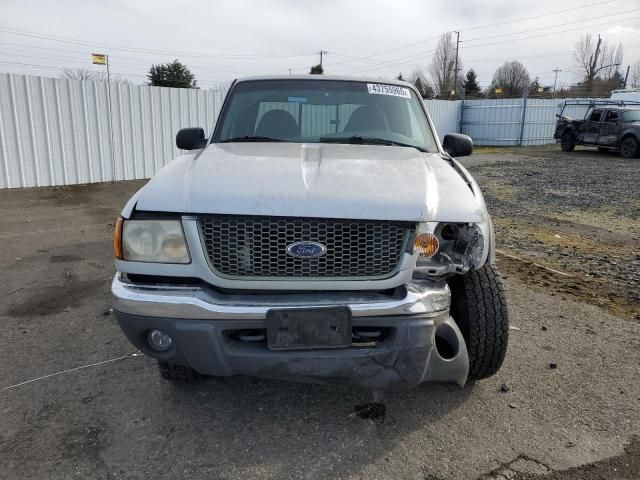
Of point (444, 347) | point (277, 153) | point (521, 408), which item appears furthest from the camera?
point (277, 153)

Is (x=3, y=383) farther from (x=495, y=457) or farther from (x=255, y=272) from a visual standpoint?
(x=495, y=457)

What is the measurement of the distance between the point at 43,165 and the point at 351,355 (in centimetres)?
1039

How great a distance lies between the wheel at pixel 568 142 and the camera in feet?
66.7

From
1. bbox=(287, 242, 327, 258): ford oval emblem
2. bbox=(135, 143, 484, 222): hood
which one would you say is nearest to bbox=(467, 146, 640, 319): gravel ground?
bbox=(135, 143, 484, 222): hood

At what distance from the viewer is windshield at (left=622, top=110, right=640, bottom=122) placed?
1752 centimetres

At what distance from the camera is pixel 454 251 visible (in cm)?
233

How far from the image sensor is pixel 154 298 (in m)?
2.17

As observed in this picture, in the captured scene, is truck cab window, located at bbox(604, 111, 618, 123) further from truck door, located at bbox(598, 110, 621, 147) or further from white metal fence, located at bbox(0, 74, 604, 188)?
white metal fence, located at bbox(0, 74, 604, 188)

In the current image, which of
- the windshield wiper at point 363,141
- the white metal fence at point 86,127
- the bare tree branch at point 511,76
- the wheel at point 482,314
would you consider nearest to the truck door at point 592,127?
the white metal fence at point 86,127

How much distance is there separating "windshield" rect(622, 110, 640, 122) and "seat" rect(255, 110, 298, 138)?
1838cm

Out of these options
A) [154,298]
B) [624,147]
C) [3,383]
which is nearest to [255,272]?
[154,298]

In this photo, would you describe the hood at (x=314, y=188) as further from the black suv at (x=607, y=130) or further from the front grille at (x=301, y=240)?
the black suv at (x=607, y=130)

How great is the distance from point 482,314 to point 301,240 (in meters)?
1.10

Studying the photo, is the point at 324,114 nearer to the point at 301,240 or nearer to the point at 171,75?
the point at 301,240
